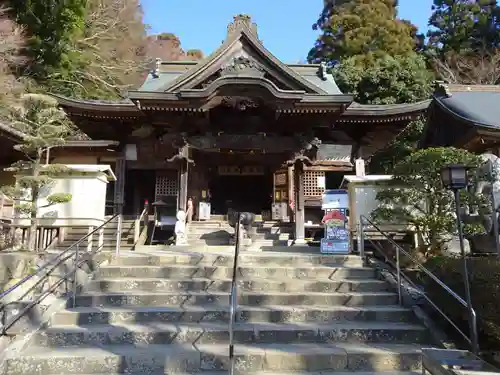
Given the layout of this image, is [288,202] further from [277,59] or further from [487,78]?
[487,78]

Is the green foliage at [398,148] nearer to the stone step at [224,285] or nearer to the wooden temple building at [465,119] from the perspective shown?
the wooden temple building at [465,119]

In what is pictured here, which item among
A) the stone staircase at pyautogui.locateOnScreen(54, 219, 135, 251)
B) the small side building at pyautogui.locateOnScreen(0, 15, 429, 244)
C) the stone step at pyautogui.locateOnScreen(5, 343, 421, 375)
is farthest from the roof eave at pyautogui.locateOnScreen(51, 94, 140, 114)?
the stone step at pyautogui.locateOnScreen(5, 343, 421, 375)

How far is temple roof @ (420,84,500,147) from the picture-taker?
Answer: 36.1 feet

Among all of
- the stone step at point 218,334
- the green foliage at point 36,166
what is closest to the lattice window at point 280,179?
the green foliage at point 36,166

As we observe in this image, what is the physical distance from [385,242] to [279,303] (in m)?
3.88

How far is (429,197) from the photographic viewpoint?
7.18 metres

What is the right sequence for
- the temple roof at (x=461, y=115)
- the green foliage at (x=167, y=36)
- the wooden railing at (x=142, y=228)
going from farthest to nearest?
the green foliage at (x=167, y=36), the temple roof at (x=461, y=115), the wooden railing at (x=142, y=228)

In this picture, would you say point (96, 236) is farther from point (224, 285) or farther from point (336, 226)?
point (336, 226)

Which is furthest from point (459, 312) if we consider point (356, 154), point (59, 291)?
point (356, 154)

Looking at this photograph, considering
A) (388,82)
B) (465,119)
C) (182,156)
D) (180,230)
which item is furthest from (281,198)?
(388,82)

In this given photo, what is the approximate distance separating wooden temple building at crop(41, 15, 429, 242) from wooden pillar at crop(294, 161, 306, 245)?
0.03m

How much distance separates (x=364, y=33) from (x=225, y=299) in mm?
25857

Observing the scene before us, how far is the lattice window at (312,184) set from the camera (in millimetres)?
12297

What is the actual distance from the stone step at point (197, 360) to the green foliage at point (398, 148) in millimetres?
15402
